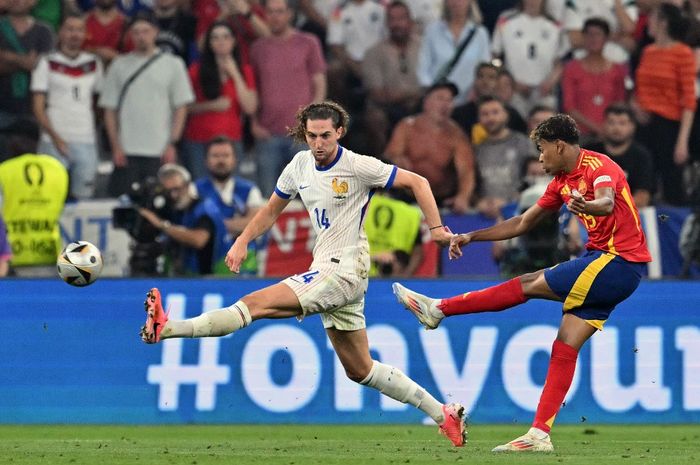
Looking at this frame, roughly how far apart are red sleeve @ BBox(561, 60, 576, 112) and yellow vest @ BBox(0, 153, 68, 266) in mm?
5908

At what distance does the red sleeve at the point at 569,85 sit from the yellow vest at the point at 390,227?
3104 millimetres

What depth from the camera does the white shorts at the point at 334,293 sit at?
977 cm

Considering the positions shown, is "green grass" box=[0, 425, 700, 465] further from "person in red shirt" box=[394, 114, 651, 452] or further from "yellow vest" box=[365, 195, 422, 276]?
"yellow vest" box=[365, 195, 422, 276]

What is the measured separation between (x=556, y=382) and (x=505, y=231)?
110cm

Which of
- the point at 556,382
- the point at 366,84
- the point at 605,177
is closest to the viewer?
the point at 605,177

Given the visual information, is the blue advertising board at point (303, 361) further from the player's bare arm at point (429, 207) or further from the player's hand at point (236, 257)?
the player's bare arm at point (429, 207)

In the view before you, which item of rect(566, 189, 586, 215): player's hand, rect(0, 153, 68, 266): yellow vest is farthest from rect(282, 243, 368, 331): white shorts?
rect(0, 153, 68, 266): yellow vest

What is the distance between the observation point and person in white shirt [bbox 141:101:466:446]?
978 centimetres

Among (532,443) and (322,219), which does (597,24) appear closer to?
(322,219)

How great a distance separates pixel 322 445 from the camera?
10.7 m

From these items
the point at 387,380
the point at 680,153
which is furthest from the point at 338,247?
the point at 680,153

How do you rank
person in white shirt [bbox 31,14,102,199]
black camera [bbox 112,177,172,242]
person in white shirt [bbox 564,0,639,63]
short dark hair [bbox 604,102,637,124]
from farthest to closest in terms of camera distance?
person in white shirt [bbox 564,0,639,63], person in white shirt [bbox 31,14,102,199], short dark hair [bbox 604,102,637,124], black camera [bbox 112,177,172,242]

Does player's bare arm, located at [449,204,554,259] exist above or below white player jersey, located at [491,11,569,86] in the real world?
below

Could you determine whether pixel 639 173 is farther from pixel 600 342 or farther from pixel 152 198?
Answer: pixel 152 198
